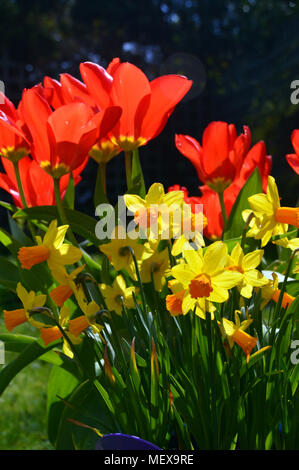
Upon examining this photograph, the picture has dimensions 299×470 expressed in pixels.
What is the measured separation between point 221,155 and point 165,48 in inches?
304

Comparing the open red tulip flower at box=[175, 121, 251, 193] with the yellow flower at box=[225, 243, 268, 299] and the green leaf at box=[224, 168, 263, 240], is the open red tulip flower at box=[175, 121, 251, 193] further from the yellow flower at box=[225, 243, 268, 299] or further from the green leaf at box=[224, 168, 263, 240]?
the yellow flower at box=[225, 243, 268, 299]

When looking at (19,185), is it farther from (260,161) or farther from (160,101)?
(260,161)

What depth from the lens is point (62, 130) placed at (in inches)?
26.7

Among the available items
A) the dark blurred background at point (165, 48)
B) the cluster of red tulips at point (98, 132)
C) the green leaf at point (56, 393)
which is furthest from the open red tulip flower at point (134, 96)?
the dark blurred background at point (165, 48)

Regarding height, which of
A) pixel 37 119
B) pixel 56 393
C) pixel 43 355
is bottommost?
pixel 56 393

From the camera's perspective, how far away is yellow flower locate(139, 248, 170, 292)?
25.7 inches

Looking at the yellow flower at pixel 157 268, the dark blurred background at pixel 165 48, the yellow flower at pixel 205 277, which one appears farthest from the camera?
the dark blurred background at pixel 165 48

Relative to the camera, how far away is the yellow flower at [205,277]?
0.55m

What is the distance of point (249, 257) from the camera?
596 millimetres

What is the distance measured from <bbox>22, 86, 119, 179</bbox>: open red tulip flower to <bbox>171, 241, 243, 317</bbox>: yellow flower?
21 cm

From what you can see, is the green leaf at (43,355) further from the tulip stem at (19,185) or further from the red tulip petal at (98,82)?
the red tulip petal at (98,82)

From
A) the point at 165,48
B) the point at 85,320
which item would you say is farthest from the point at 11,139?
the point at 165,48

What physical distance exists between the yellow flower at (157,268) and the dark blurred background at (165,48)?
239 inches

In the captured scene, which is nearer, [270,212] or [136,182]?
[270,212]
